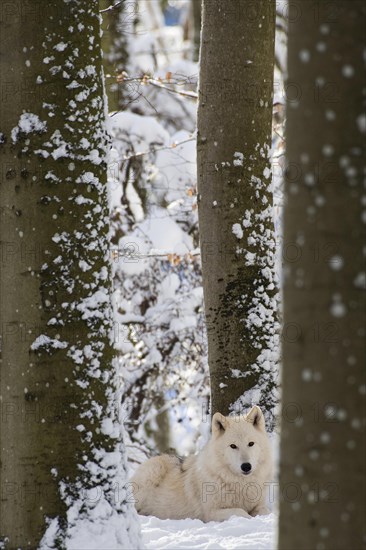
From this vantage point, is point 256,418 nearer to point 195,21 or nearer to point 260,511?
point 260,511

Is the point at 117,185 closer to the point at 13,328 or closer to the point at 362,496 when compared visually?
the point at 13,328

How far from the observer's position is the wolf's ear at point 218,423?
714 centimetres

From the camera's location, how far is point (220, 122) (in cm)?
734

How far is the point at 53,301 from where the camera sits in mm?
4395

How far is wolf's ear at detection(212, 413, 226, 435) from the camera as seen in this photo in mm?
7145

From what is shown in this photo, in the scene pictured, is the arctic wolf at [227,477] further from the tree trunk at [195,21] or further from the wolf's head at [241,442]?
the tree trunk at [195,21]

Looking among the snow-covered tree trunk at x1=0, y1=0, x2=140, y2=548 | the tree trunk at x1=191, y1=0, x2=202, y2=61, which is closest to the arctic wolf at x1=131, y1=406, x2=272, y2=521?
the snow-covered tree trunk at x1=0, y1=0, x2=140, y2=548

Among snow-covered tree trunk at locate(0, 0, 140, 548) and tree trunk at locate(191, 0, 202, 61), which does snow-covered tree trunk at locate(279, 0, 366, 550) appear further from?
tree trunk at locate(191, 0, 202, 61)

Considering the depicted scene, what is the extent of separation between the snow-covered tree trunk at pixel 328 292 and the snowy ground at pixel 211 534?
8.81 ft

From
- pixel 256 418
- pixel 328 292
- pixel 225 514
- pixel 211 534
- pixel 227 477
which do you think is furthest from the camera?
pixel 227 477

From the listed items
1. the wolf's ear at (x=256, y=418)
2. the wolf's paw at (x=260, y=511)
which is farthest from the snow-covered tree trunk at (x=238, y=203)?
the wolf's paw at (x=260, y=511)

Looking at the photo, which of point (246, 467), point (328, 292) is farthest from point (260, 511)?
point (328, 292)

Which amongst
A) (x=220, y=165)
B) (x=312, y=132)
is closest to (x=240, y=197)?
(x=220, y=165)

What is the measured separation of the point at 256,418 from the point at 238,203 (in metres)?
1.88
